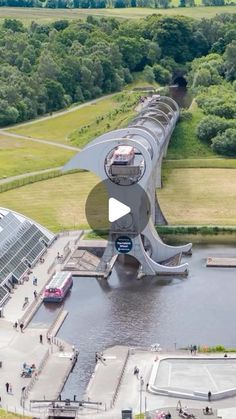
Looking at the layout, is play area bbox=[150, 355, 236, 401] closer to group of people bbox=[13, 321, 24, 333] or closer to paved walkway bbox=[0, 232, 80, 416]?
paved walkway bbox=[0, 232, 80, 416]

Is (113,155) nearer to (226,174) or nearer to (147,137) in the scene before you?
(147,137)

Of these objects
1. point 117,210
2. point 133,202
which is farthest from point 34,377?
point 133,202

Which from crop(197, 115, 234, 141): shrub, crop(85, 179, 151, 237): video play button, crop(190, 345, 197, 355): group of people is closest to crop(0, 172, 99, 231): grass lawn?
crop(85, 179, 151, 237): video play button

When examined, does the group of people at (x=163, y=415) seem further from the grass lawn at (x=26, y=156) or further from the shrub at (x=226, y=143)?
the shrub at (x=226, y=143)

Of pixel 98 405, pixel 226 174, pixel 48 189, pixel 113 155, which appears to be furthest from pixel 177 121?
pixel 98 405

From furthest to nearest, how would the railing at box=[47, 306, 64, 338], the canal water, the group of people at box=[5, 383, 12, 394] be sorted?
the railing at box=[47, 306, 64, 338] < the canal water < the group of people at box=[5, 383, 12, 394]

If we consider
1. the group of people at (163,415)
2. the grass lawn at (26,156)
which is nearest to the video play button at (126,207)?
the group of people at (163,415)

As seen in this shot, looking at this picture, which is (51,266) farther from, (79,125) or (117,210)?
(79,125)
